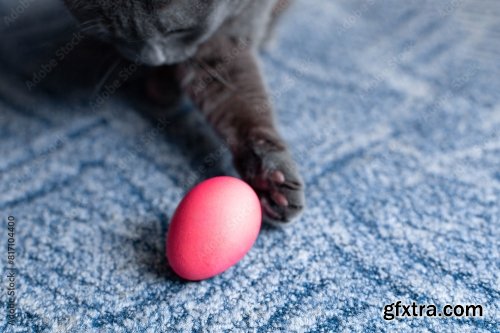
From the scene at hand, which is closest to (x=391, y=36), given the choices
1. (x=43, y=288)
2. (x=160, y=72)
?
(x=160, y=72)

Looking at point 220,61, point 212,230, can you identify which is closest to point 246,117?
point 220,61

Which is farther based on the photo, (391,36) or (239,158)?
(391,36)

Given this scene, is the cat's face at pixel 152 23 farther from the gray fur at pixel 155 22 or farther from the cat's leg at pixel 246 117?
the cat's leg at pixel 246 117

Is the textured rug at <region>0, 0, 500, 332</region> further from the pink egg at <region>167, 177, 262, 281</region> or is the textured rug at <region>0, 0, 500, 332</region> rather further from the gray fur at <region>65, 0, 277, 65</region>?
the gray fur at <region>65, 0, 277, 65</region>

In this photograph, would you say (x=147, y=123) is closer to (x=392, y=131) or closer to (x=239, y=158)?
(x=239, y=158)

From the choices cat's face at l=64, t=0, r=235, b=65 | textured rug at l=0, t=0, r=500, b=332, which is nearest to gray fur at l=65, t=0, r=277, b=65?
cat's face at l=64, t=0, r=235, b=65

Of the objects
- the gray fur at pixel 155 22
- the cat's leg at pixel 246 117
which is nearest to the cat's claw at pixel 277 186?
the cat's leg at pixel 246 117

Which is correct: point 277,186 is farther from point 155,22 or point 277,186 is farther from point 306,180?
point 155,22
